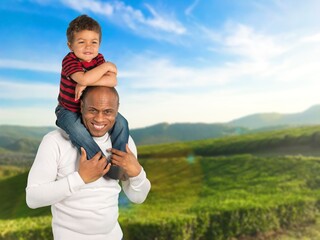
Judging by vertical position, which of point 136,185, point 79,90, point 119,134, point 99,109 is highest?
point 79,90

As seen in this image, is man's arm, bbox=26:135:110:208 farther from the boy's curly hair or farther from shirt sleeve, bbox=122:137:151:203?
the boy's curly hair

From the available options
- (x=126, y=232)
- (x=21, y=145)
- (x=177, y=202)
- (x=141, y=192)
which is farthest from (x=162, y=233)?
(x=21, y=145)

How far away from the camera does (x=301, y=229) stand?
26.4 ft

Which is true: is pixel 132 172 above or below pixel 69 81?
below

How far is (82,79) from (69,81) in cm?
15

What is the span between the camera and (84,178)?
2072mm

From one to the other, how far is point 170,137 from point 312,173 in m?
45.1

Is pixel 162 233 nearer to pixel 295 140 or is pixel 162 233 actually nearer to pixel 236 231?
pixel 236 231

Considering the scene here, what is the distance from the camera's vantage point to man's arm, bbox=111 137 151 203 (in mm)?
2236

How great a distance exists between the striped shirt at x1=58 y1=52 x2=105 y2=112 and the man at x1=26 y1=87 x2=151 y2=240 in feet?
0.27

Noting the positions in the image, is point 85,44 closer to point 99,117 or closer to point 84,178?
point 99,117

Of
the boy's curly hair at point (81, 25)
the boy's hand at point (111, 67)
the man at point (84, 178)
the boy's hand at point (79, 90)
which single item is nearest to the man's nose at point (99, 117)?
the man at point (84, 178)

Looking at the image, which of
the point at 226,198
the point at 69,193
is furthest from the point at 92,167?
the point at 226,198

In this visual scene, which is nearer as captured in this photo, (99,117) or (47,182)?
(47,182)
